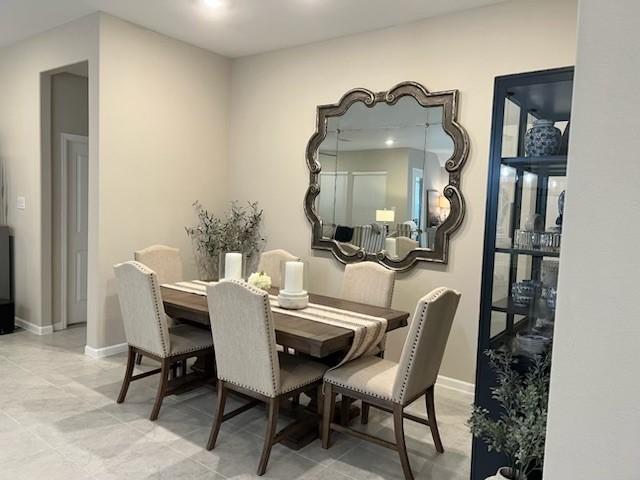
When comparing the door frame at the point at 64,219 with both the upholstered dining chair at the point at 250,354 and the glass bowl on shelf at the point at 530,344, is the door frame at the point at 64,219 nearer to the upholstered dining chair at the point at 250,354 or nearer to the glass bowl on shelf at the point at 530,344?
the upholstered dining chair at the point at 250,354

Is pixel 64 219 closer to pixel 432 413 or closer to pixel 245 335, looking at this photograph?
pixel 245 335

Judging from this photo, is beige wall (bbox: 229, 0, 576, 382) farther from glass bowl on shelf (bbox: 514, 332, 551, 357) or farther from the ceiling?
glass bowl on shelf (bbox: 514, 332, 551, 357)

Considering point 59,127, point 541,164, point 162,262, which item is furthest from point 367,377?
point 59,127

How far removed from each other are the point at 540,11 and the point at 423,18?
871 millimetres

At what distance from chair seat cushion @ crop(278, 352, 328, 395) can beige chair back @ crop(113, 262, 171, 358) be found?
30.5 inches

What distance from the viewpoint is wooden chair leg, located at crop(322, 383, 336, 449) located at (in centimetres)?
275

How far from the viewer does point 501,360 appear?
6.33 ft

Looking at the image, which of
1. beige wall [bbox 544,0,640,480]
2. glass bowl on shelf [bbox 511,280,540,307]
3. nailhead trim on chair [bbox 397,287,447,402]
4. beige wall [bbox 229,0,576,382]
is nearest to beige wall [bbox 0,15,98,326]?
beige wall [bbox 229,0,576,382]

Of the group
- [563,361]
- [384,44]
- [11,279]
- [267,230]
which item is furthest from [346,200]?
[11,279]

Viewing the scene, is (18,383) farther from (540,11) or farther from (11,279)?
(540,11)

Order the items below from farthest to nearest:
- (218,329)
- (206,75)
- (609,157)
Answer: (206,75) < (218,329) < (609,157)

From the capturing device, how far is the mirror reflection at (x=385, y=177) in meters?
3.81

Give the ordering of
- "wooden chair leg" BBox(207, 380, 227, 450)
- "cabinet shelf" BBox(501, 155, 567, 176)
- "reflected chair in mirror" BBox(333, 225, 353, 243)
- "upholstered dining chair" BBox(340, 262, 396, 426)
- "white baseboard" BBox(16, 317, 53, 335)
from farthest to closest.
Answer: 1. "white baseboard" BBox(16, 317, 53, 335)
2. "reflected chair in mirror" BBox(333, 225, 353, 243)
3. "upholstered dining chair" BBox(340, 262, 396, 426)
4. "wooden chair leg" BBox(207, 380, 227, 450)
5. "cabinet shelf" BBox(501, 155, 567, 176)

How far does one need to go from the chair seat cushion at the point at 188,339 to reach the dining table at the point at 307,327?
7.3 inches
